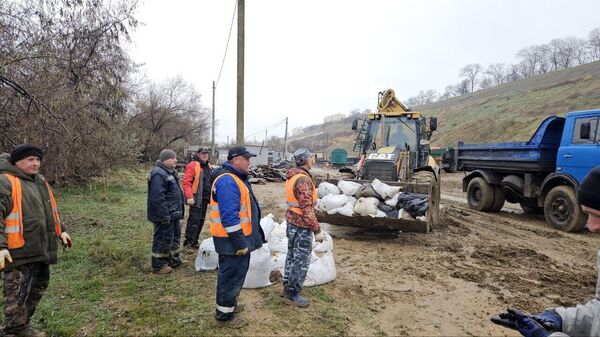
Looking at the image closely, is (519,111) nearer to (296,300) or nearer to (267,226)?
(267,226)

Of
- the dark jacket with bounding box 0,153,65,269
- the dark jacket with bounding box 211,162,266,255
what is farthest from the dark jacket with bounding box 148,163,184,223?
the dark jacket with bounding box 211,162,266,255

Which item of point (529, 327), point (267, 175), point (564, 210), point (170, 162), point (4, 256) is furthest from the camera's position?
point (267, 175)

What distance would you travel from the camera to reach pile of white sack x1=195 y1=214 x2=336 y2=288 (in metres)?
4.21

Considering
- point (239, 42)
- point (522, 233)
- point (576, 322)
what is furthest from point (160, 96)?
point (576, 322)

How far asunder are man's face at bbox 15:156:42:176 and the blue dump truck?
27.9 ft

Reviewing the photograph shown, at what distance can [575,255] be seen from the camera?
19.7ft

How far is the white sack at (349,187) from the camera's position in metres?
6.61

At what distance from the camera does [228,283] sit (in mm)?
3289

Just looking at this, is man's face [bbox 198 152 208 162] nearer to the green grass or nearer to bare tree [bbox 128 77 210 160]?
the green grass

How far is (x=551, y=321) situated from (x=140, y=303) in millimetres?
3543

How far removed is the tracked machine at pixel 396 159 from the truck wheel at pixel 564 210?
2.32 m

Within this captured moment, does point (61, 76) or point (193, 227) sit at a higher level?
point (61, 76)

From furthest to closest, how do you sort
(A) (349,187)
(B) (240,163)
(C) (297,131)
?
(C) (297,131)
(A) (349,187)
(B) (240,163)

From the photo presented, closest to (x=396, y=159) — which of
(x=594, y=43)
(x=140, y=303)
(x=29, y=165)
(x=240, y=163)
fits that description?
(x=240, y=163)
